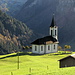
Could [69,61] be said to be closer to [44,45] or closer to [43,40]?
[44,45]

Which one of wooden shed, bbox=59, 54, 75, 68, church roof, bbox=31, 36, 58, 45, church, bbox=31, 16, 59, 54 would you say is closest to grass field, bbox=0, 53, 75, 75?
wooden shed, bbox=59, 54, 75, 68

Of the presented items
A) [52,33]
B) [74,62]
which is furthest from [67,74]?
[52,33]

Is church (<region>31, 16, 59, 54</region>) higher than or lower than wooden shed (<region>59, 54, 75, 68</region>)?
higher

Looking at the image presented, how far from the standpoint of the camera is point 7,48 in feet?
608

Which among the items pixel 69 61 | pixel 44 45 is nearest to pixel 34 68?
pixel 69 61

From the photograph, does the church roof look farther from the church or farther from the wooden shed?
the wooden shed

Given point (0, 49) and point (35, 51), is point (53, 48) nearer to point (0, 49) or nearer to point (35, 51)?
point (35, 51)

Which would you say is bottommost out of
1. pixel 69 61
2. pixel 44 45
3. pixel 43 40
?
pixel 69 61

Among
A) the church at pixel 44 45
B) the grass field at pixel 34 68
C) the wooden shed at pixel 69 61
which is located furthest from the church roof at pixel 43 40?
the wooden shed at pixel 69 61

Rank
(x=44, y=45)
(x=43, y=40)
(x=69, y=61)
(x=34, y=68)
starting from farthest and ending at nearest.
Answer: (x=43, y=40) → (x=44, y=45) → (x=34, y=68) → (x=69, y=61)

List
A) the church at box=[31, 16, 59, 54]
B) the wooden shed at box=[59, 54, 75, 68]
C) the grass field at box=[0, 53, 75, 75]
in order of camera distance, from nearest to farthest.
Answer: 1. the grass field at box=[0, 53, 75, 75]
2. the wooden shed at box=[59, 54, 75, 68]
3. the church at box=[31, 16, 59, 54]

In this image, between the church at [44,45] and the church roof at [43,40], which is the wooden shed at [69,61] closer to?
the church at [44,45]

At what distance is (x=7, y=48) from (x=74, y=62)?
14834cm

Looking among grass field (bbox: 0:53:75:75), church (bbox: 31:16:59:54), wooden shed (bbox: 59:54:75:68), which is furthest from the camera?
church (bbox: 31:16:59:54)
